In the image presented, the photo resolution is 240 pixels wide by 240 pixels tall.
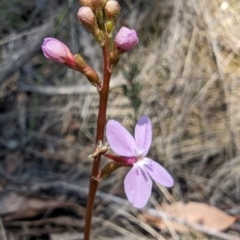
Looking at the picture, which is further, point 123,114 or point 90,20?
point 123,114

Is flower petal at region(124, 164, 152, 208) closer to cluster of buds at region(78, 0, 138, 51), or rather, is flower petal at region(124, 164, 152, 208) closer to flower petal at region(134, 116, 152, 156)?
flower petal at region(134, 116, 152, 156)

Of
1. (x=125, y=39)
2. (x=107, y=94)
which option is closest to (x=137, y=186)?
(x=107, y=94)

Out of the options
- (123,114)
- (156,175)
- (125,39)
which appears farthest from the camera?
(123,114)

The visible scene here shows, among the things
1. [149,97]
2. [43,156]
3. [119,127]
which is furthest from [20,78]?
[119,127]

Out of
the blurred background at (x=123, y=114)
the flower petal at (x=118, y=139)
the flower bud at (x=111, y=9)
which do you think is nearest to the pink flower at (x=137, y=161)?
the flower petal at (x=118, y=139)

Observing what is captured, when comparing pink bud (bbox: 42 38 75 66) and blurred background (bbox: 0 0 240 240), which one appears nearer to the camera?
pink bud (bbox: 42 38 75 66)

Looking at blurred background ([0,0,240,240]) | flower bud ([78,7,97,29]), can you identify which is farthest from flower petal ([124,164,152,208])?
blurred background ([0,0,240,240])

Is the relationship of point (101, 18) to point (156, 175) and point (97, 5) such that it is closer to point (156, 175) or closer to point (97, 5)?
point (97, 5)
